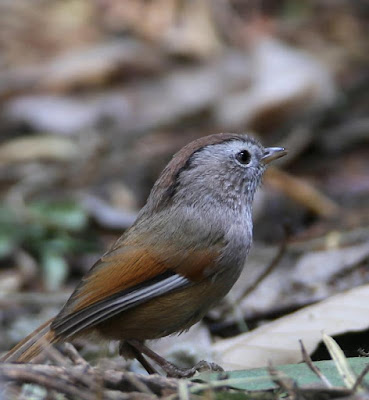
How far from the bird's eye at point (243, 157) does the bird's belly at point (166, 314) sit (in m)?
0.92

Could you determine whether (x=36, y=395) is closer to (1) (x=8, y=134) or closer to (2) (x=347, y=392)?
(2) (x=347, y=392)

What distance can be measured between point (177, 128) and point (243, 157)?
4.02m

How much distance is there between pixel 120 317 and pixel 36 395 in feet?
1.85

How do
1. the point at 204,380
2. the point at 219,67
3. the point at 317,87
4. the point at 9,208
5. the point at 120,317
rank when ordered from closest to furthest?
1. the point at 204,380
2. the point at 120,317
3. the point at 9,208
4. the point at 317,87
5. the point at 219,67

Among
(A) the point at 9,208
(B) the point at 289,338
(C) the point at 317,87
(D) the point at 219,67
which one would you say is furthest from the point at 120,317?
(D) the point at 219,67

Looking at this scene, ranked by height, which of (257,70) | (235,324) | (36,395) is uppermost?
(257,70)

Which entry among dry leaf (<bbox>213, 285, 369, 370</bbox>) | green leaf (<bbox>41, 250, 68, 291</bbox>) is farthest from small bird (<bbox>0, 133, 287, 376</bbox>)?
green leaf (<bbox>41, 250, 68, 291</bbox>)

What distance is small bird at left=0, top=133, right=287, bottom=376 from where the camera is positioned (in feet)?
13.6

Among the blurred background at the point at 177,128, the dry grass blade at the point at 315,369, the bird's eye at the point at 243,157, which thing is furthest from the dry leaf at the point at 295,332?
the bird's eye at the point at 243,157

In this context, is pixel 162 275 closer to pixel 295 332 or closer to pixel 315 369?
pixel 295 332

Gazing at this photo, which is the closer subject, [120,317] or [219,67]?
[120,317]

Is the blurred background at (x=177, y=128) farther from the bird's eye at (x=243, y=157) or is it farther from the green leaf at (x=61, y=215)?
the bird's eye at (x=243, y=157)

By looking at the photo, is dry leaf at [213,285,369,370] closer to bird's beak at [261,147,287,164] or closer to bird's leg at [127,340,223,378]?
bird's leg at [127,340,223,378]

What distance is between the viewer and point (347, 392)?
9.86 feet
